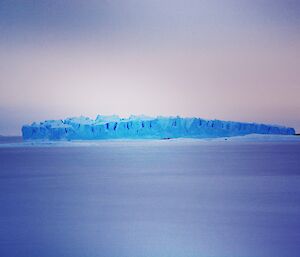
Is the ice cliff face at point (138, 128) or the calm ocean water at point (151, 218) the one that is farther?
the ice cliff face at point (138, 128)

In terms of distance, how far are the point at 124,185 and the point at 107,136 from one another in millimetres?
12581

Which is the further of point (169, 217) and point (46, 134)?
point (46, 134)

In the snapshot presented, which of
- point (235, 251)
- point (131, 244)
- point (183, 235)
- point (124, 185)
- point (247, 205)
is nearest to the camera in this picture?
point (235, 251)

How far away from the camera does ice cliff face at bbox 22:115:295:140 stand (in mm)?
16062

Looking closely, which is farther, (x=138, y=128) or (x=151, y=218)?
(x=138, y=128)

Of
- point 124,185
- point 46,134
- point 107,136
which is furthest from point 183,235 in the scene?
point 107,136

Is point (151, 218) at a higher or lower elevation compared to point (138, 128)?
higher

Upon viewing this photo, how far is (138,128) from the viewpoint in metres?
17.7

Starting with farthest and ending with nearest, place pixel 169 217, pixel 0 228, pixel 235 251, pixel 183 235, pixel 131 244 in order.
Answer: pixel 169 217 < pixel 0 228 < pixel 183 235 < pixel 131 244 < pixel 235 251

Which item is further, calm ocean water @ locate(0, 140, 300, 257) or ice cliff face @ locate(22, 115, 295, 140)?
ice cliff face @ locate(22, 115, 295, 140)

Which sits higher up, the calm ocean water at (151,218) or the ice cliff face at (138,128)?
the calm ocean water at (151,218)

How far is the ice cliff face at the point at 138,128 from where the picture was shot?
52.7 ft

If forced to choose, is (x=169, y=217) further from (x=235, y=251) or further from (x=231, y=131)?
(x=231, y=131)

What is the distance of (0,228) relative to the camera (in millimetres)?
2758
